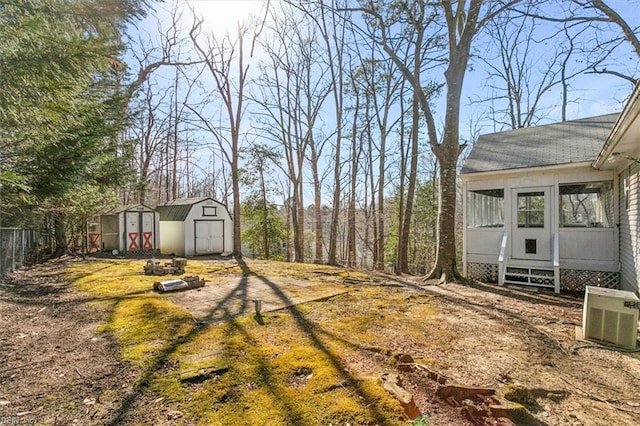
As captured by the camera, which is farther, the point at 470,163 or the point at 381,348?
the point at 470,163

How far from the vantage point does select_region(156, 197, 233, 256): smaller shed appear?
13.5 m

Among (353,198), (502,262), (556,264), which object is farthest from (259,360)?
(353,198)

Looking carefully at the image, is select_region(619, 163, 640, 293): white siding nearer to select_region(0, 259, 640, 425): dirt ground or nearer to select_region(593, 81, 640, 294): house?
select_region(593, 81, 640, 294): house

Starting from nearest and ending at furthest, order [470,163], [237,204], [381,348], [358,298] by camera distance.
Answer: [381,348], [358,298], [470,163], [237,204]

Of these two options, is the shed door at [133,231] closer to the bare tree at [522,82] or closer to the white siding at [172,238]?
the white siding at [172,238]

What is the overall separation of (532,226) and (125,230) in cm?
1452

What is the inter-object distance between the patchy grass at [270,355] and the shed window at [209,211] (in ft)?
27.8

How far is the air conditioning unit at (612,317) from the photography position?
3.46m

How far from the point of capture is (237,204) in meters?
12.4

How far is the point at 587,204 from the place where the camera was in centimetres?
855

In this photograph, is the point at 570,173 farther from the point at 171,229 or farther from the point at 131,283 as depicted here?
the point at 171,229

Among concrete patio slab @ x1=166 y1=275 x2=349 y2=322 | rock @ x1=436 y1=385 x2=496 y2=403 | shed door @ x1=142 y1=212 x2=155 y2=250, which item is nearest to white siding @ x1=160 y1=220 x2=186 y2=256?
shed door @ x1=142 y1=212 x2=155 y2=250

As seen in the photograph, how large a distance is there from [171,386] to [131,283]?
5.09 metres

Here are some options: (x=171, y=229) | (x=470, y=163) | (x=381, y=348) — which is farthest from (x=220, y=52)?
(x=381, y=348)
